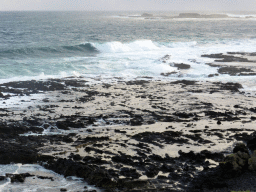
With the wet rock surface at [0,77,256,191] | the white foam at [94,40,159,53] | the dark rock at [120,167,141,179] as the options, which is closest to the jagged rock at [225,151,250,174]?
the wet rock surface at [0,77,256,191]

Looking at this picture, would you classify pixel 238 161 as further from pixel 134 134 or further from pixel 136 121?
pixel 136 121

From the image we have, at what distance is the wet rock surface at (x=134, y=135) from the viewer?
10039 mm

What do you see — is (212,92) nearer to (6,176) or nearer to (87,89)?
(87,89)

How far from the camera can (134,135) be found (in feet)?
44.1

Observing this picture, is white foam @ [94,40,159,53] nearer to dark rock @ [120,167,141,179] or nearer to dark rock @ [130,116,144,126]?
dark rock @ [130,116,144,126]

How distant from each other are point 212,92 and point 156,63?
1172 cm

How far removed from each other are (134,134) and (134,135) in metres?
0.18

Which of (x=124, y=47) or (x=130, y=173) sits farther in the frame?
(x=124, y=47)

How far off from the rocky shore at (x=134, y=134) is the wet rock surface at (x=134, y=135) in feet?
0.12

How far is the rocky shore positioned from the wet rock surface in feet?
0.12

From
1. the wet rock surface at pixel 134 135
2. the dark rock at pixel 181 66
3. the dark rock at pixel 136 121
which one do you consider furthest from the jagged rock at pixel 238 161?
the dark rock at pixel 181 66

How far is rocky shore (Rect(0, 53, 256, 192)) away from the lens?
9961mm

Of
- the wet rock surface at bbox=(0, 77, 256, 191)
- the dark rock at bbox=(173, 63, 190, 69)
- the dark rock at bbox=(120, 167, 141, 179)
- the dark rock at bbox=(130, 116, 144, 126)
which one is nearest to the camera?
the dark rock at bbox=(120, 167, 141, 179)

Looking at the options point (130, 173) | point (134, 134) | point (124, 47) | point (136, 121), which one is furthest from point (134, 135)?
point (124, 47)
